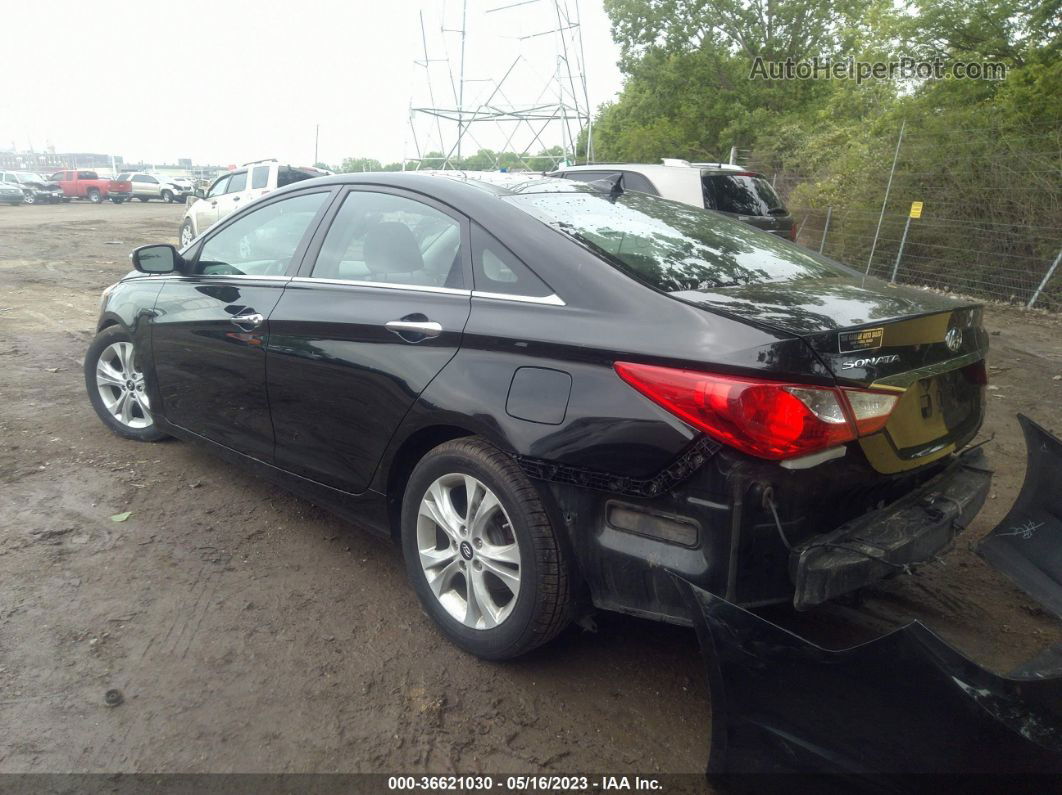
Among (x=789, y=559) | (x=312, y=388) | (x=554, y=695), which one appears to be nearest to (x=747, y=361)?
(x=789, y=559)

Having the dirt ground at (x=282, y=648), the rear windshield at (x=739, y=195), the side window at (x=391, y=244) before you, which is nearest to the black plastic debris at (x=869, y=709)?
the dirt ground at (x=282, y=648)

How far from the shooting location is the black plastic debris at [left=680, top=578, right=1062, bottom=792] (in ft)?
5.80

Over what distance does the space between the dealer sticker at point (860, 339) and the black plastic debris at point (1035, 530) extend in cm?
107

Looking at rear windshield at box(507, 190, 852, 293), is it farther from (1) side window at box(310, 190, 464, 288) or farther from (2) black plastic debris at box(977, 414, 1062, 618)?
(2) black plastic debris at box(977, 414, 1062, 618)

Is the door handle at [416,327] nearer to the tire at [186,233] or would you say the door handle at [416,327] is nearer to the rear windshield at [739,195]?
the rear windshield at [739,195]

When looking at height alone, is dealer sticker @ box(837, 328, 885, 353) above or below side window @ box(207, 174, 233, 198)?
below

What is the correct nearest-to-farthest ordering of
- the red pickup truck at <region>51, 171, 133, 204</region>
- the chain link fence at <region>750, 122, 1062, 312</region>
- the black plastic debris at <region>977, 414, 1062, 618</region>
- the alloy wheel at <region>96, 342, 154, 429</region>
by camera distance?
the black plastic debris at <region>977, 414, 1062, 618</region>
the alloy wheel at <region>96, 342, 154, 429</region>
the chain link fence at <region>750, 122, 1062, 312</region>
the red pickup truck at <region>51, 171, 133, 204</region>

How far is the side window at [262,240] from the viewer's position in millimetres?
3682

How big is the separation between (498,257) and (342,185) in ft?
3.68

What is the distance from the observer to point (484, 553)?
2707mm

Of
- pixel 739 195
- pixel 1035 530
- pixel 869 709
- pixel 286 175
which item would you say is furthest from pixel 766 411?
pixel 286 175

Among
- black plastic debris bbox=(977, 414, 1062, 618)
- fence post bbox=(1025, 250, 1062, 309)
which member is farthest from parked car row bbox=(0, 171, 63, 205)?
black plastic debris bbox=(977, 414, 1062, 618)

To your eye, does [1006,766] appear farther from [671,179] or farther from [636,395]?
[671,179]

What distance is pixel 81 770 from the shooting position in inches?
90.1
